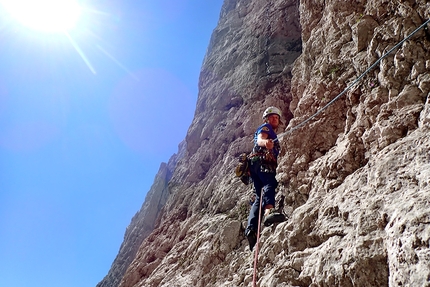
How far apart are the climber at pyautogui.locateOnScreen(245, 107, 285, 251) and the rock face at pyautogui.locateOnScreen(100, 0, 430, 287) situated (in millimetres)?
245

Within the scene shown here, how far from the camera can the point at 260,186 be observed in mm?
6012

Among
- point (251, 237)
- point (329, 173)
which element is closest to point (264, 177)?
point (251, 237)

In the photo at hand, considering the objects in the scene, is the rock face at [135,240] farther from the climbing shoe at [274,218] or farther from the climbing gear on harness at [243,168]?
the climbing shoe at [274,218]

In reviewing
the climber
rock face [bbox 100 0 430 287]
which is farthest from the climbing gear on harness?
rock face [bbox 100 0 430 287]

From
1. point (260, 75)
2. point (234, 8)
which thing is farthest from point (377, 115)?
point (234, 8)

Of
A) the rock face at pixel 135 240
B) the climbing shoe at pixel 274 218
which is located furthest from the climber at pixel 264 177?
the rock face at pixel 135 240

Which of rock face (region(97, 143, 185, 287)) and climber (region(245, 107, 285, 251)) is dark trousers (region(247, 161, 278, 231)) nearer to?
climber (region(245, 107, 285, 251))

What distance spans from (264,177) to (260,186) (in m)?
0.38

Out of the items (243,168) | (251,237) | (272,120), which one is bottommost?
(251,237)

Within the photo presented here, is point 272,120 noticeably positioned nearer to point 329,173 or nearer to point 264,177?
point 264,177

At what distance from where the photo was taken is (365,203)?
3.45 m

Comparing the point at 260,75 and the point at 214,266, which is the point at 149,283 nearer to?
the point at 214,266

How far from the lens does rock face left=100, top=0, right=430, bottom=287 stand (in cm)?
304

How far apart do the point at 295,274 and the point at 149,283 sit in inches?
201
